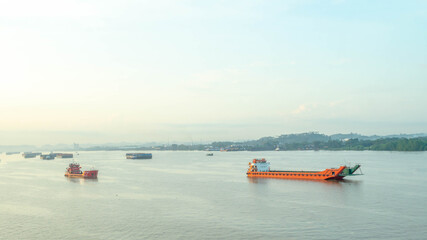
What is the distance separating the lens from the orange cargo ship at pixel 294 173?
82.7m

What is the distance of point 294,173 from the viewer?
3538 inches

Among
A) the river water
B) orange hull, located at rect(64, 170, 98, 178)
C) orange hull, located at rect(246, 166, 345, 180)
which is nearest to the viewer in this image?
the river water

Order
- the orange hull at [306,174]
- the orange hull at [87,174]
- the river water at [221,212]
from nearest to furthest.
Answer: the river water at [221,212] < the orange hull at [306,174] < the orange hull at [87,174]

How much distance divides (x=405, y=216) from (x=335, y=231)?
450 inches

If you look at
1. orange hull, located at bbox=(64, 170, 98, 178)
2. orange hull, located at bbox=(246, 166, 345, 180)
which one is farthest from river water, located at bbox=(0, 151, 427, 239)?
orange hull, located at bbox=(64, 170, 98, 178)

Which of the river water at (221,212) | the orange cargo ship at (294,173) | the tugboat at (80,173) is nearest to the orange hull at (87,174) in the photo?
the tugboat at (80,173)

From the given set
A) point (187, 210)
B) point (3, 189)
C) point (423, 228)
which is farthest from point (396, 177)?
point (3, 189)

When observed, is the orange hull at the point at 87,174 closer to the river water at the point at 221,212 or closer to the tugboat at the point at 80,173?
the tugboat at the point at 80,173

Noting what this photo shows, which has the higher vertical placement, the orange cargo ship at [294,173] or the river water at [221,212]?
the orange cargo ship at [294,173]

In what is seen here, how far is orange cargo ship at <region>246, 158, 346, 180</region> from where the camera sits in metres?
82.7

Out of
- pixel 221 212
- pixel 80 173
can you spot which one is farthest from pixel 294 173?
pixel 80 173

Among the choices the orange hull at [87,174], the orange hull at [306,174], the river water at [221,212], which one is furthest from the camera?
the orange hull at [87,174]

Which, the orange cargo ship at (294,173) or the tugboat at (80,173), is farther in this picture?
the tugboat at (80,173)

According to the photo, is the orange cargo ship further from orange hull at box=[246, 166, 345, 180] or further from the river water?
the river water
